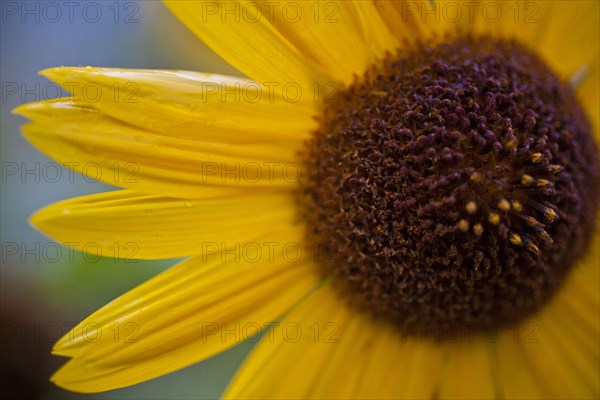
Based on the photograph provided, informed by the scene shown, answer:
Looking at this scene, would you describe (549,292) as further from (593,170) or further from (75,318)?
(75,318)

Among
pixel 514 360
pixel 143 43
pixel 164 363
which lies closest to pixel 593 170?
pixel 514 360

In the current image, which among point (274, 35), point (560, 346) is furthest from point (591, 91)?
point (274, 35)

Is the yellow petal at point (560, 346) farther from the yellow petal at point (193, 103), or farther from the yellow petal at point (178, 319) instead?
the yellow petal at point (193, 103)

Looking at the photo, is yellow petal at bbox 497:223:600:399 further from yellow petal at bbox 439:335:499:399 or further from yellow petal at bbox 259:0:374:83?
yellow petal at bbox 259:0:374:83

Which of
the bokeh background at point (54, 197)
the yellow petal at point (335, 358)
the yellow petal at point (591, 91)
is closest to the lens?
the yellow petal at point (335, 358)

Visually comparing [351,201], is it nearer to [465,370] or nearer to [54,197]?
[465,370]

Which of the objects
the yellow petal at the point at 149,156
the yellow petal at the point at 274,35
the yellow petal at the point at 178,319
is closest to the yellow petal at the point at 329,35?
the yellow petal at the point at 274,35

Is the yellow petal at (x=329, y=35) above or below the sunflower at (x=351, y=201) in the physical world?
above

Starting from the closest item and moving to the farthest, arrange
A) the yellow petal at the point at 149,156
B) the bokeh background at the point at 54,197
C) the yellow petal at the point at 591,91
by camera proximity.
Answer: the yellow petal at the point at 149,156 → the yellow petal at the point at 591,91 → the bokeh background at the point at 54,197
